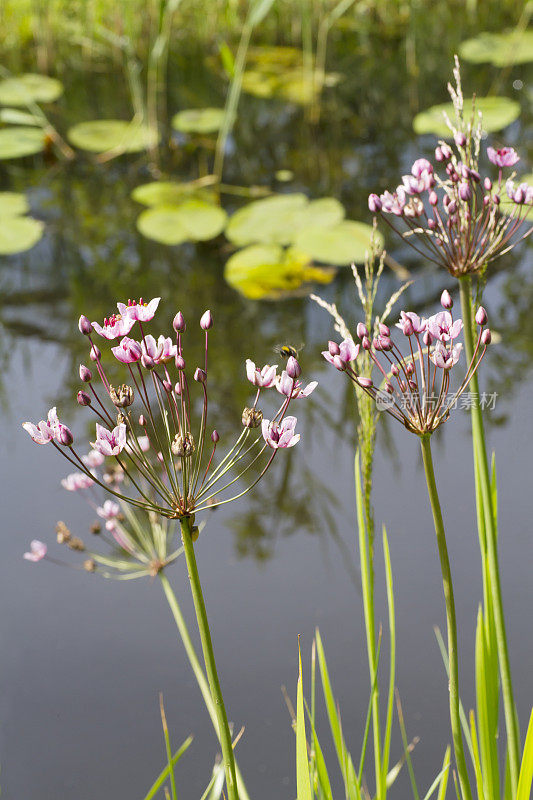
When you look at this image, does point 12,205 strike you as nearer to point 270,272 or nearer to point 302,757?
point 270,272

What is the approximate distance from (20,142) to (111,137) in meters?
0.44

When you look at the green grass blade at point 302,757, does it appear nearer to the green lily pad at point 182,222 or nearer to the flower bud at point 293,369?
the flower bud at point 293,369

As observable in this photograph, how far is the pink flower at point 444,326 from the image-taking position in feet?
3.43

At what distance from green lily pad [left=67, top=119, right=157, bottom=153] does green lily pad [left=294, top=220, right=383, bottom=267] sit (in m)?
1.30

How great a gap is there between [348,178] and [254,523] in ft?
7.01

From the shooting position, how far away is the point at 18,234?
12.1ft

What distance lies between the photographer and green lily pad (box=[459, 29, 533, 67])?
480cm

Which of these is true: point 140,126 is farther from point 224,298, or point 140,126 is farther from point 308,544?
point 308,544

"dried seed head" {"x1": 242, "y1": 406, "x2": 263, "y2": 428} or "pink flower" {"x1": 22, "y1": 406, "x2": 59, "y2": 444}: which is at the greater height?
"dried seed head" {"x1": 242, "y1": 406, "x2": 263, "y2": 428}

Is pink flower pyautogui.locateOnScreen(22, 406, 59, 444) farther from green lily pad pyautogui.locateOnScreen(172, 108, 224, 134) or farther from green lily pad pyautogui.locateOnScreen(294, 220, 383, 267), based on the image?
green lily pad pyautogui.locateOnScreen(172, 108, 224, 134)

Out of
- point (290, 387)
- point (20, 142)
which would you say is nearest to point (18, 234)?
point (20, 142)

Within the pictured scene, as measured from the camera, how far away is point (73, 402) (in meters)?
2.82

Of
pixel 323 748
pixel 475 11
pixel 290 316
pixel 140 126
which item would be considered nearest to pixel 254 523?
pixel 323 748

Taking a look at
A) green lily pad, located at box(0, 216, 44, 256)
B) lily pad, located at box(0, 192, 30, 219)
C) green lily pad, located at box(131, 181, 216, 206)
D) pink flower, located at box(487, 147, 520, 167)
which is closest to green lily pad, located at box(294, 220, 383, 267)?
green lily pad, located at box(131, 181, 216, 206)
